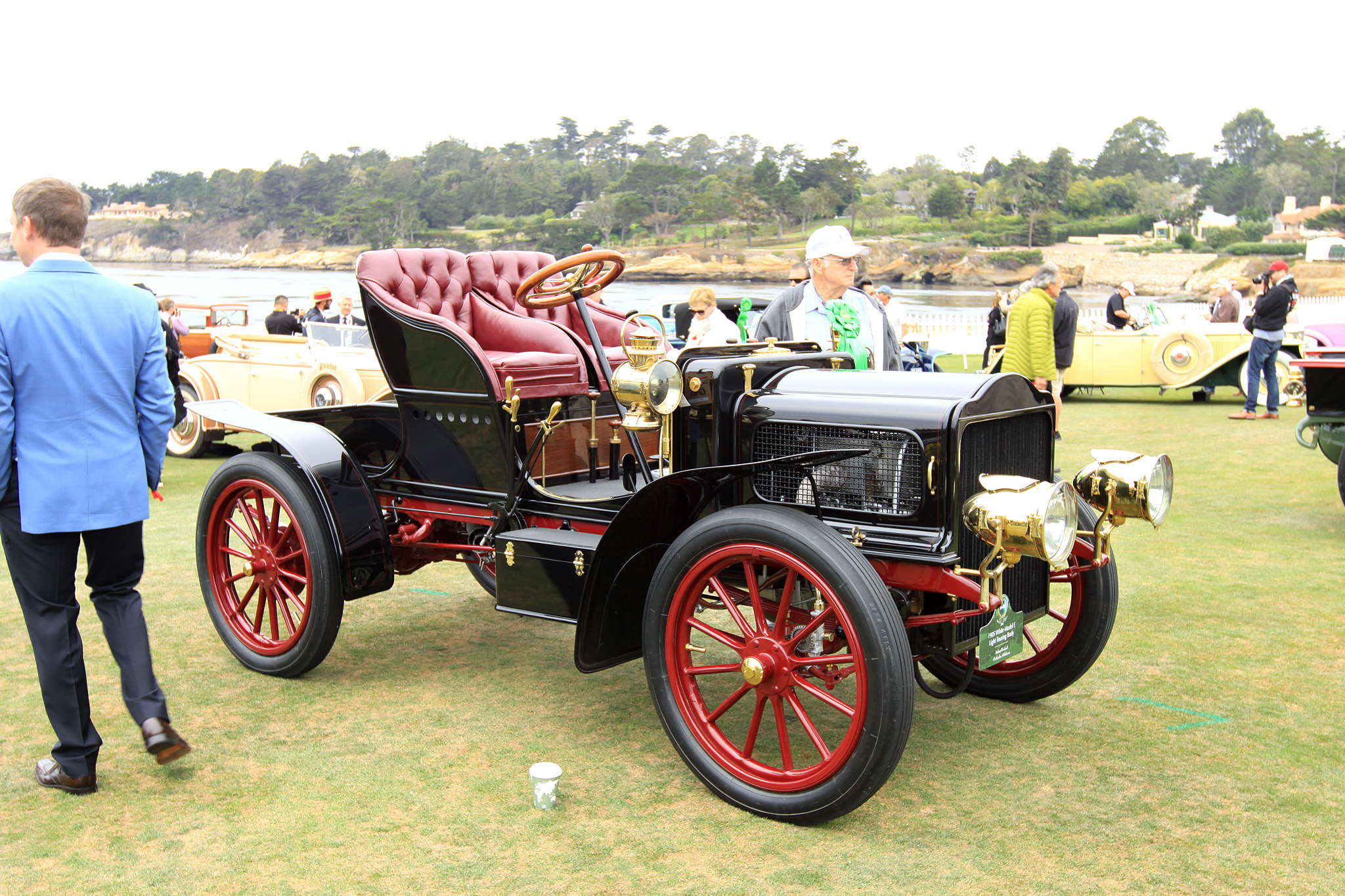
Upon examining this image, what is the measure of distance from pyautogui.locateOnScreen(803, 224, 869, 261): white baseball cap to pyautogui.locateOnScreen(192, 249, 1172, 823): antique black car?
0.40 m

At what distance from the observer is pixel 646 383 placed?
9.84ft

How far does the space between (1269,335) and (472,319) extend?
9383mm

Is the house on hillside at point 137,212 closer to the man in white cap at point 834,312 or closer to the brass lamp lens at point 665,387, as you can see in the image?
the man in white cap at point 834,312

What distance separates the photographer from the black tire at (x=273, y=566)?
12.4 ft

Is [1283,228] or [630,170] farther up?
[630,170]

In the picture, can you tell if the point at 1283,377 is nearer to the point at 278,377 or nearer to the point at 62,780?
the point at 278,377

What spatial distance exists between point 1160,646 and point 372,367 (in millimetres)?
7932

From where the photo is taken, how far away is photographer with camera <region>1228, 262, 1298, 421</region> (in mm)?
10555

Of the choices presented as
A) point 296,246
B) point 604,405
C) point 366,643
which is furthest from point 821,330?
point 296,246

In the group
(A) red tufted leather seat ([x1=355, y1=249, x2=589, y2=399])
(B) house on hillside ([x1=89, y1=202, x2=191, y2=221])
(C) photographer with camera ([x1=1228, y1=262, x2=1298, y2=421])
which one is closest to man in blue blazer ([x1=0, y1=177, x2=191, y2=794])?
(A) red tufted leather seat ([x1=355, y1=249, x2=589, y2=399])

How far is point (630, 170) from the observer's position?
89.1 metres

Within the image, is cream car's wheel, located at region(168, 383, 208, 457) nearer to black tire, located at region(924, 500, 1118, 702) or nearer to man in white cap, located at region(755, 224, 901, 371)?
man in white cap, located at region(755, 224, 901, 371)

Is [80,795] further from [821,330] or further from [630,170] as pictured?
[630,170]

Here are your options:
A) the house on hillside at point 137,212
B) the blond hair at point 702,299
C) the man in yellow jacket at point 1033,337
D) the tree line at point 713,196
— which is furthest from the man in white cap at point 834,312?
the house on hillside at point 137,212
